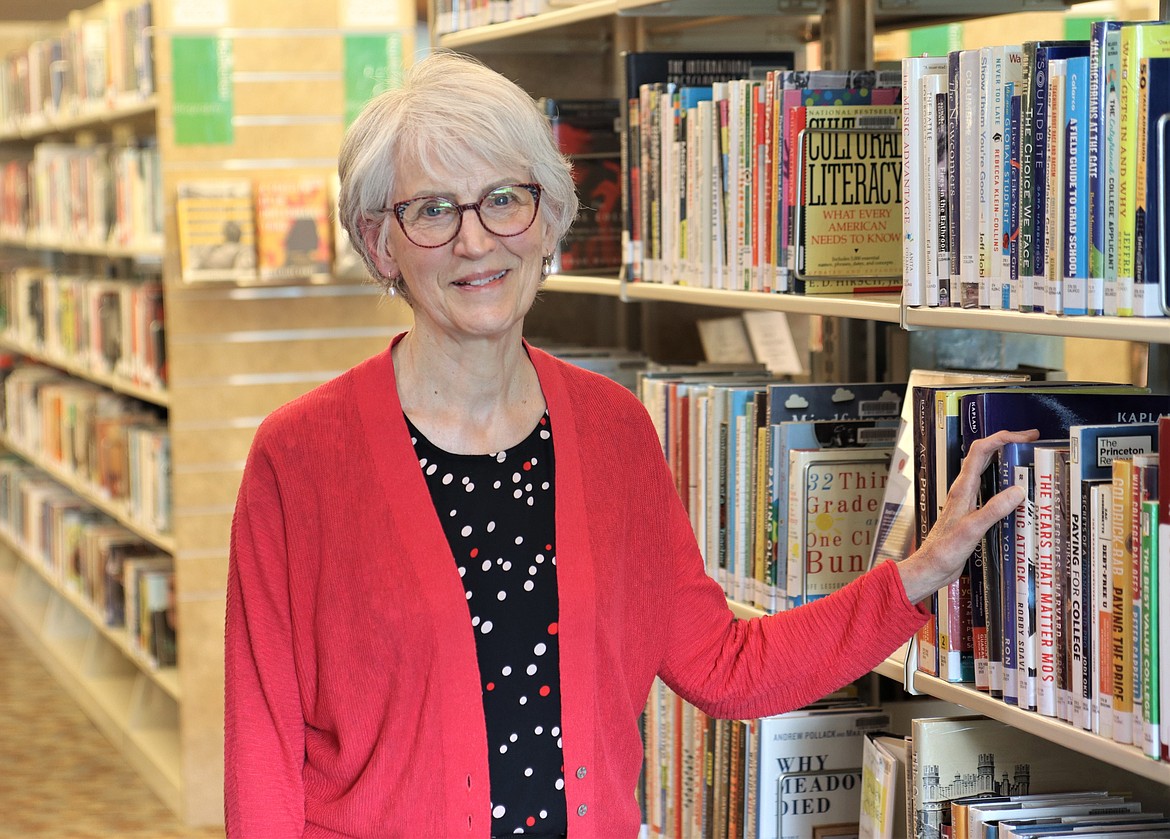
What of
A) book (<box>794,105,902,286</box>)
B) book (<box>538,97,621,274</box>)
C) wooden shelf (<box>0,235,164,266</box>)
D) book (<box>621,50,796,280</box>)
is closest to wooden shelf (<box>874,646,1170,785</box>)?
book (<box>794,105,902,286</box>)

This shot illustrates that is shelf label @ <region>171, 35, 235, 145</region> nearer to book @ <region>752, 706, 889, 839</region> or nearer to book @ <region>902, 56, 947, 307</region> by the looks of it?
book @ <region>752, 706, 889, 839</region>

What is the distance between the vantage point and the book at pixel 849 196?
82.0 inches

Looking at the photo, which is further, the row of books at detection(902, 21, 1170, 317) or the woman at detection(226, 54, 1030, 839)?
the woman at detection(226, 54, 1030, 839)

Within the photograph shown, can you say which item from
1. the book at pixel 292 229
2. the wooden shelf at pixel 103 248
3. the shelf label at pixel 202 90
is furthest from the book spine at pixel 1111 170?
the wooden shelf at pixel 103 248

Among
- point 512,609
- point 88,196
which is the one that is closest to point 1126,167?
point 512,609

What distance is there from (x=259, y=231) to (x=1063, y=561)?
304 cm

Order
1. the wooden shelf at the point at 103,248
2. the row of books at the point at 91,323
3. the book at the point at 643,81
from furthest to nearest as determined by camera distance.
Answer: the row of books at the point at 91,323, the wooden shelf at the point at 103,248, the book at the point at 643,81

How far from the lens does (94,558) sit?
17.5 feet

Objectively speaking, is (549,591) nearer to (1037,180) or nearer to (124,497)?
(1037,180)

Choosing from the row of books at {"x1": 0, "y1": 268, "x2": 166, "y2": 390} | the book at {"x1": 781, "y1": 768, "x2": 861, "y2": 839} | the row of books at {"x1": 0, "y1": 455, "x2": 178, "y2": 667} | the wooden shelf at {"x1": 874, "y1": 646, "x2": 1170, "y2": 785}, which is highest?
the row of books at {"x1": 0, "y1": 268, "x2": 166, "y2": 390}

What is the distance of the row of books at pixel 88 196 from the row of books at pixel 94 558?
103cm

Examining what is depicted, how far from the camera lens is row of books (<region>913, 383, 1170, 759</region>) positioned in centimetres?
144

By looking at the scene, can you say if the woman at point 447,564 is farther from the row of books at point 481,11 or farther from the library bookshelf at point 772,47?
the row of books at point 481,11

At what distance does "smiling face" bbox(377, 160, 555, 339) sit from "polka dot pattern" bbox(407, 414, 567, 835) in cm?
16
